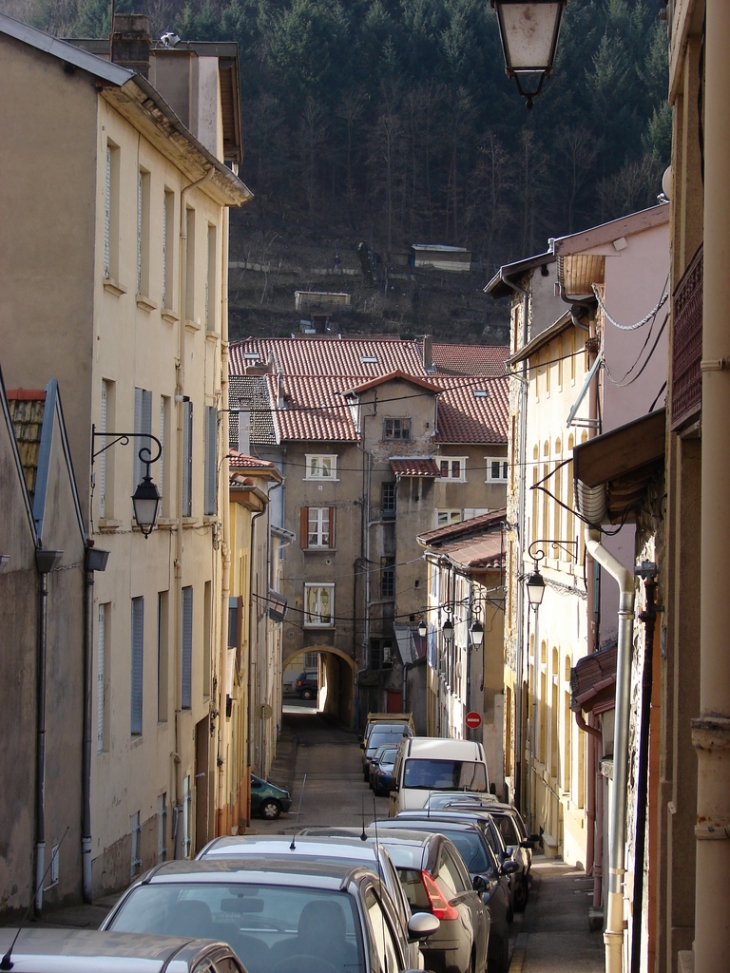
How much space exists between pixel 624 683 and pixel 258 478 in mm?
18824

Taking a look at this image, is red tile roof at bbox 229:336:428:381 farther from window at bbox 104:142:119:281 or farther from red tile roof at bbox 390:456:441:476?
window at bbox 104:142:119:281

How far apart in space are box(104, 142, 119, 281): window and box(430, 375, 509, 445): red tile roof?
38.1m

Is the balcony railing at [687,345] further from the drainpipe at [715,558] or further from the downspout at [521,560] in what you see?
the downspout at [521,560]

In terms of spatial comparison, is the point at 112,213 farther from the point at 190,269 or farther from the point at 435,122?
the point at 435,122

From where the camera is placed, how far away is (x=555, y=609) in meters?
24.4

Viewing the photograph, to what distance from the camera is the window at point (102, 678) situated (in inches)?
598

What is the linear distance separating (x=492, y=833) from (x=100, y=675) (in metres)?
4.88

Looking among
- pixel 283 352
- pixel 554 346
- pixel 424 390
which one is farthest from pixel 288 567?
pixel 554 346

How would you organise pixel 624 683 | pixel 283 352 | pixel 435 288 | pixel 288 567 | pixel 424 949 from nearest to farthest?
1. pixel 424 949
2. pixel 624 683
3. pixel 288 567
4. pixel 283 352
5. pixel 435 288

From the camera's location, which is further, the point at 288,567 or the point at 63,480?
the point at 288,567

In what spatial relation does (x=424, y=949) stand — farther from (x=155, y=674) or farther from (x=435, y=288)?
(x=435, y=288)

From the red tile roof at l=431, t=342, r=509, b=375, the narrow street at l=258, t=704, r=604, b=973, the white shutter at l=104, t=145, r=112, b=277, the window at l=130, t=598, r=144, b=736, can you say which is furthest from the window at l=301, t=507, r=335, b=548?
the white shutter at l=104, t=145, r=112, b=277

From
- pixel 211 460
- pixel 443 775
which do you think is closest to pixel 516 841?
pixel 443 775

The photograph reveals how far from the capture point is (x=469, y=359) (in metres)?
74.2
